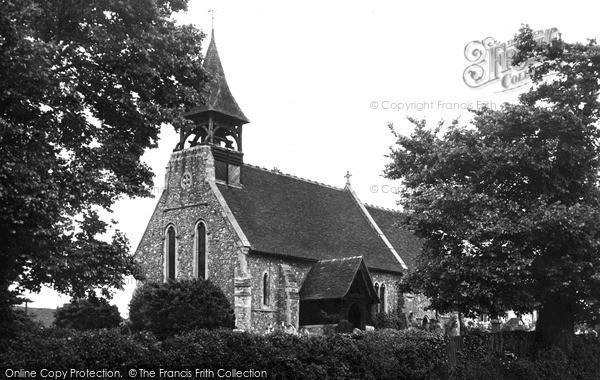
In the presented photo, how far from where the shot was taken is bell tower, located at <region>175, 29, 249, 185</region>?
143 feet

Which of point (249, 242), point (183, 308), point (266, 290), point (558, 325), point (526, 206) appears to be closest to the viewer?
point (526, 206)

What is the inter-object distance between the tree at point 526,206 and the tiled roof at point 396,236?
→ 22.6 meters

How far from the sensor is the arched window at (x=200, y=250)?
1656 inches

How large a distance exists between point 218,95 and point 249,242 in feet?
31.3

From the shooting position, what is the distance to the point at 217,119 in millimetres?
44219

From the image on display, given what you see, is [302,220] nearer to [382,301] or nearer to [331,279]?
[331,279]

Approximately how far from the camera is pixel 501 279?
2602 centimetres

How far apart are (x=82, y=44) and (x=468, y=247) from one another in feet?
50.5

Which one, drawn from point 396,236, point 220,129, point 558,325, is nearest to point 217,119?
point 220,129

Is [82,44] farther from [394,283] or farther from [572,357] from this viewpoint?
[394,283]

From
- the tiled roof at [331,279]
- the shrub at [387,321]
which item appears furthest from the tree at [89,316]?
the shrub at [387,321]

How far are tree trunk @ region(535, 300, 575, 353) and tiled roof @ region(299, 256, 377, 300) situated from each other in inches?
504

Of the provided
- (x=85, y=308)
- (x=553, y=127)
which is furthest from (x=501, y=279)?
(x=85, y=308)

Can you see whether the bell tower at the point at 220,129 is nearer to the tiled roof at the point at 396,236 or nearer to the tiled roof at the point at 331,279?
the tiled roof at the point at 331,279
